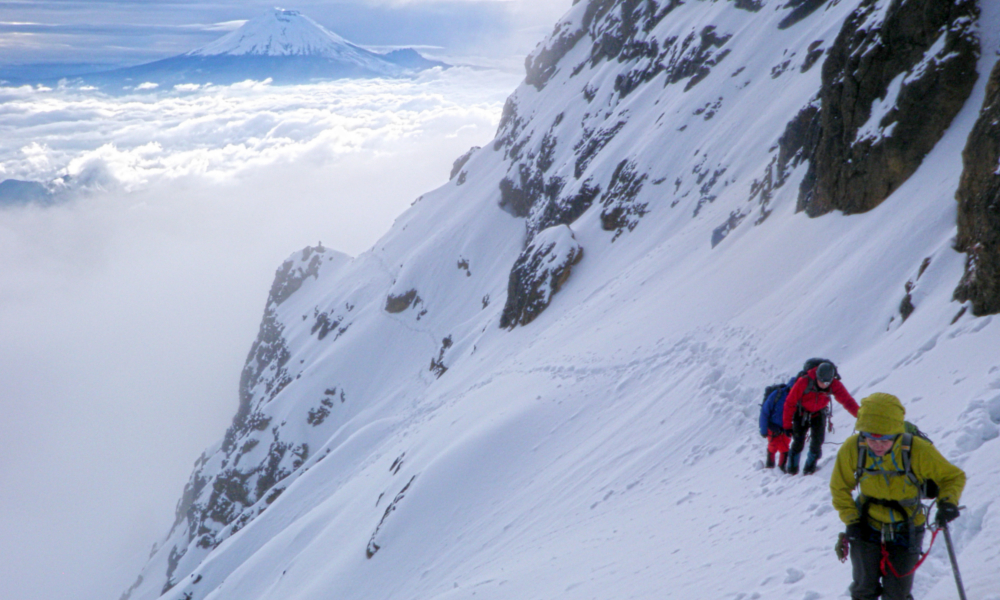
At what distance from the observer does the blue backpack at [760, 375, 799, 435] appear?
772 cm

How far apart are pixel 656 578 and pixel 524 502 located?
665cm

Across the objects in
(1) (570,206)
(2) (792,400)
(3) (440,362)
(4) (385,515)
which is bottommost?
(3) (440,362)

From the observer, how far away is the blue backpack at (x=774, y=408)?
25.3 ft

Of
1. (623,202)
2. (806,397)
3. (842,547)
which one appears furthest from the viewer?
(623,202)

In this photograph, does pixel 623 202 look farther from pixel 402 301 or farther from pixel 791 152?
pixel 402 301

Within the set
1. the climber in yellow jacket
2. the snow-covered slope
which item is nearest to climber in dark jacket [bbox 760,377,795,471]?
the snow-covered slope

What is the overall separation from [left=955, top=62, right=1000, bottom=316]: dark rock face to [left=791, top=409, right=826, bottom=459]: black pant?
332cm

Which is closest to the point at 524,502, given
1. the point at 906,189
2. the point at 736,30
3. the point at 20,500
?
the point at 906,189

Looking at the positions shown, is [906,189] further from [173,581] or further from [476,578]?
[173,581]

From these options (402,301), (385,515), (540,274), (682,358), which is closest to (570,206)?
(540,274)

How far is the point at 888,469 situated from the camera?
4.10 m

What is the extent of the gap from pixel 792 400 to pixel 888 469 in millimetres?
3428

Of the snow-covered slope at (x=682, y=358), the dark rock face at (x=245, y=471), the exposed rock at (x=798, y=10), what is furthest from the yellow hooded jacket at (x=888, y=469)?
the dark rock face at (x=245, y=471)

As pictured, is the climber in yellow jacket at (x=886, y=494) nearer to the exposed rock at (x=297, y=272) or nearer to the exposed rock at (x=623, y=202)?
the exposed rock at (x=623, y=202)
